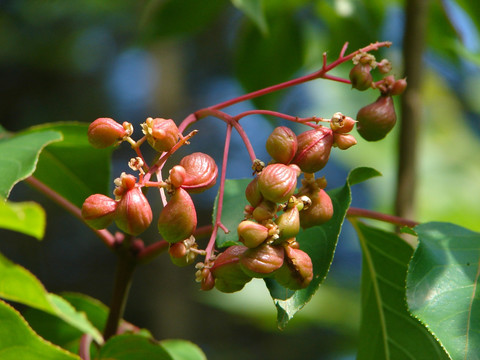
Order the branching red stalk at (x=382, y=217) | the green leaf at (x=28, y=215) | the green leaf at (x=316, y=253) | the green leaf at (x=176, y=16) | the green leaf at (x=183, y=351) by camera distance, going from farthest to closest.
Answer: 1. the green leaf at (x=176, y=16)
2. the green leaf at (x=183, y=351)
3. the branching red stalk at (x=382, y=217)
4. the green leaf at (x=316, y=253)
5. the green leaf at (x=28, y=215)

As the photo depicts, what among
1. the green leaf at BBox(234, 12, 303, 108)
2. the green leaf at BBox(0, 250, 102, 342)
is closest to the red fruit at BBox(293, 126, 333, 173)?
the green leaf at BBox(0, 250, 102, 342)

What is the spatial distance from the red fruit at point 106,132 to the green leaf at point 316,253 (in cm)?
25

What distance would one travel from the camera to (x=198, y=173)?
2.25ft

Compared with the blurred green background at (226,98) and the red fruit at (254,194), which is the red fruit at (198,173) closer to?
the red fruit at (254,194)

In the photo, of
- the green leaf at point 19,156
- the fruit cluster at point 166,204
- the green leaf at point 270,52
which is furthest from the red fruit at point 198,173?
the green leaf at point 270,52

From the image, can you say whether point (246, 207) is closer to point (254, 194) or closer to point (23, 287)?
point (254, 194)

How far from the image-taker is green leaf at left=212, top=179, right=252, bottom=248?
30.6 inches

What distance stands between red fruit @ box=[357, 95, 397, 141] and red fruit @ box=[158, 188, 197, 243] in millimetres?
261

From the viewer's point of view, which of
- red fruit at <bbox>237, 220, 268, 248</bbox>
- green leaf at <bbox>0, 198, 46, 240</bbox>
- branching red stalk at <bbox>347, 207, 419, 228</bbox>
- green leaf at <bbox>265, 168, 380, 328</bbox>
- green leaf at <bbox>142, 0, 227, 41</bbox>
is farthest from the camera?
green leaf at <bbox>142, 0, 227, 41</bbox>

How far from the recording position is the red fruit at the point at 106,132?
71 centimetres

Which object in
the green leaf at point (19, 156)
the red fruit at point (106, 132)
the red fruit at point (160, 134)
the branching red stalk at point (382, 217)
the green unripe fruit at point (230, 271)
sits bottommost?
the branching red stalk at point (382, 217)

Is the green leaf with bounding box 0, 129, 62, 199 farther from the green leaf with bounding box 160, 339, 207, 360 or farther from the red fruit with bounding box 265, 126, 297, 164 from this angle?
the green leaf with bounding box 160, 339, 207, 360

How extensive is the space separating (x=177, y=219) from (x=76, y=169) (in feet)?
1.75

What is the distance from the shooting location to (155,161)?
716 mm
